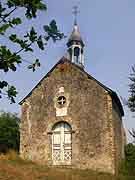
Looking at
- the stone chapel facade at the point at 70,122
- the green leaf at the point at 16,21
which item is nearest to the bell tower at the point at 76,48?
the stone chapel facade at the point at 70,122

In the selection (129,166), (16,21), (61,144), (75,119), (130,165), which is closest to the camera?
(16,21)

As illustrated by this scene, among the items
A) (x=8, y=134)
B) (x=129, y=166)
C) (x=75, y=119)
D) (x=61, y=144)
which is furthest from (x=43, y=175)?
(x=8, y=134)

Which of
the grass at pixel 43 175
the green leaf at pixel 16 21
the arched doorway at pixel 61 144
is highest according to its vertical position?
the green leaf at pixel 16 21

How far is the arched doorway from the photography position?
24.9 meters

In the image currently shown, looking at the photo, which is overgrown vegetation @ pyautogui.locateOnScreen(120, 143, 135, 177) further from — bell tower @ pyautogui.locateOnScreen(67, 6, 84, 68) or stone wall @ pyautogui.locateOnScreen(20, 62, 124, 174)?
bell tower @ pyautogui.locateOnScreen(67, 6, 84, 68)

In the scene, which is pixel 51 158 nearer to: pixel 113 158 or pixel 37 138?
pixel 37 138

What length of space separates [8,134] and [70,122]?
Result: 1074 centimetres

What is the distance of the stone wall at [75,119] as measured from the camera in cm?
2397

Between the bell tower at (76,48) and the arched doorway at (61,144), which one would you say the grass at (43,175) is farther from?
the bell tower at (76,48)

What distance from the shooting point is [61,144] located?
25.4m

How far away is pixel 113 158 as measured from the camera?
77.2ft

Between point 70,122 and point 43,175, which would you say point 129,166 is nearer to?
point 70,122

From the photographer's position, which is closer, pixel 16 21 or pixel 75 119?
pixel 16 21

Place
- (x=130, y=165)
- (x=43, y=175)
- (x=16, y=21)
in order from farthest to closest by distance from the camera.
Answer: (x=130, y=165) < (x=43, y=175) < (x=16, y=21)
